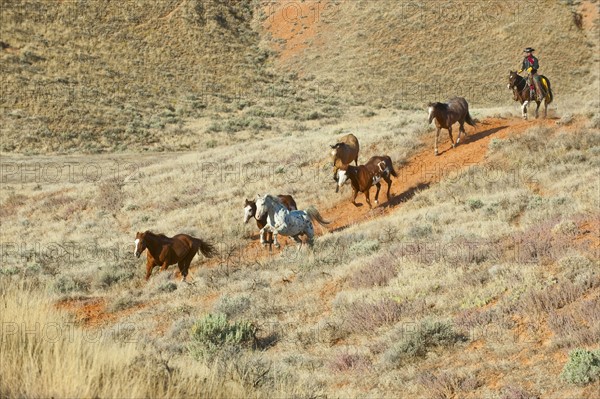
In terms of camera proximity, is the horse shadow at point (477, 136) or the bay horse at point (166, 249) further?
the horse shadow at point (477, 136)

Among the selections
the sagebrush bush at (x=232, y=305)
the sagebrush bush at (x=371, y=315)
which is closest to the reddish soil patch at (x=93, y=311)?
the sagebrush bush at (x=232, y=305)

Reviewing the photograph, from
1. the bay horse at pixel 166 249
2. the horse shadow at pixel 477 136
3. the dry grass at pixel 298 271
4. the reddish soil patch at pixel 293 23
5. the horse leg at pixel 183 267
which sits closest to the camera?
the dry grass at pixel 298 271

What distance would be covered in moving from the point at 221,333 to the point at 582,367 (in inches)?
219

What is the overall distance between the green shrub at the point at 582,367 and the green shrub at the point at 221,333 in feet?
15.7

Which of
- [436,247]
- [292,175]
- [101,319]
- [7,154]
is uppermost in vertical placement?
[7,154]

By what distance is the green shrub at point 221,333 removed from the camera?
30.8ft

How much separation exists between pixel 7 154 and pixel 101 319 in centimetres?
3694

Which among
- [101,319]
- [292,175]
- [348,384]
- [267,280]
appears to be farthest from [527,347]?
[292,175]

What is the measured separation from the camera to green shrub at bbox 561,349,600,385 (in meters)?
6.42

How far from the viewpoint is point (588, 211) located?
13094 mm

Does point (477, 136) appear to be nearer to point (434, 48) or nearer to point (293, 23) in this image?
point (434, 48)

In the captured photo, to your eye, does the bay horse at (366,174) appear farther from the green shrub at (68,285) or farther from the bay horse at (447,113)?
the green shrub at (68,285)

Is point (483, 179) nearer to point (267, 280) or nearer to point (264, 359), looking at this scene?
point (267, 280)

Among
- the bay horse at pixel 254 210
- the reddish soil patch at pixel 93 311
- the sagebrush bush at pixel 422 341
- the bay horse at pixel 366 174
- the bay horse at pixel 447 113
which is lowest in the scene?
the reddish soil patch at pixel 93 311
